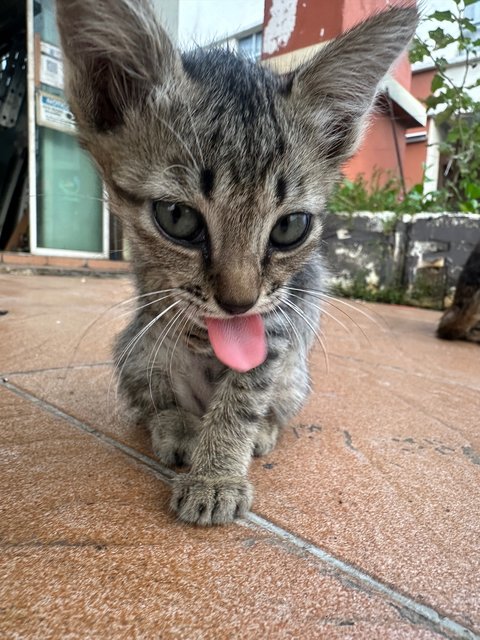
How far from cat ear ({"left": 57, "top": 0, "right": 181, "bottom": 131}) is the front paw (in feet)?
2.43

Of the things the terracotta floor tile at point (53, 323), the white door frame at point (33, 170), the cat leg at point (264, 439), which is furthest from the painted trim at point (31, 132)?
the cat leg at point (264, 439)

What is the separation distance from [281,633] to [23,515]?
0.44 meters

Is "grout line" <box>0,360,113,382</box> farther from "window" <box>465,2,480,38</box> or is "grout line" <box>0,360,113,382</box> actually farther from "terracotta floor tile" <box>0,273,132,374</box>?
"window" <box>465,2,480,38</box>

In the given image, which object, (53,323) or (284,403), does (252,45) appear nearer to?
(284,403)

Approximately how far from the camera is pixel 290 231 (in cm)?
106

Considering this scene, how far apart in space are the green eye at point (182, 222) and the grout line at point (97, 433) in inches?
17.8

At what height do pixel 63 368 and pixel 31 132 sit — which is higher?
pixel 31 132

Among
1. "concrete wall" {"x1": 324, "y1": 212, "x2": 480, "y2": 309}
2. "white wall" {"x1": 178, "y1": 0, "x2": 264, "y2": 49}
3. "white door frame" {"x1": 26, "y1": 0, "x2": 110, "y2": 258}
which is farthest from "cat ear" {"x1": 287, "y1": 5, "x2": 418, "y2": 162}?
"white door frame" {"x1": 26, "y1": 0, "x2": 110, "y2": 258}

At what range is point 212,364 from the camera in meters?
1.24

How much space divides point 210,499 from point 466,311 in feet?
7.55

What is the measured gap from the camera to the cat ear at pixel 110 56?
0.96 meters

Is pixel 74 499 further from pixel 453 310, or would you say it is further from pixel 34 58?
pixel 34 58

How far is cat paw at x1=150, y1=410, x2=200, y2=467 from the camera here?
1.08 meters

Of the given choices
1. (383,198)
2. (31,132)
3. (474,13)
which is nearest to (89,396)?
(474,13)
